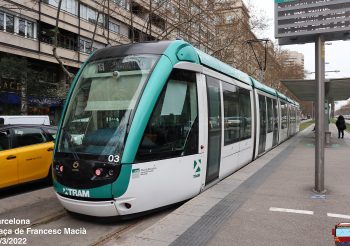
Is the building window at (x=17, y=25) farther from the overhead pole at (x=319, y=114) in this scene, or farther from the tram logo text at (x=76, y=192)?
the overhead pole at (x=319, y=114)

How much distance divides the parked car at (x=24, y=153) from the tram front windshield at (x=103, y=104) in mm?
2433

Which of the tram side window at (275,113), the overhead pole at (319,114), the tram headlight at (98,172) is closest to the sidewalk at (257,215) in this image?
the overhead pole at (319,114)

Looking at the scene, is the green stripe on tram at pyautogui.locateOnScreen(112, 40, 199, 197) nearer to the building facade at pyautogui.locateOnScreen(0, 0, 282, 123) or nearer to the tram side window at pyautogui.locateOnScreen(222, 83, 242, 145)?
the tram side window at pyautogui.locateOnScreen(222, 83, 242, 145)

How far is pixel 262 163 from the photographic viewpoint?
10953 mm

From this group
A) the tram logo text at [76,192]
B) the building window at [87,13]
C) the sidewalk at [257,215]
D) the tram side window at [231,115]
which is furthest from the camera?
the building window at [87,13]

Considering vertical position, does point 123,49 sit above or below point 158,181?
above

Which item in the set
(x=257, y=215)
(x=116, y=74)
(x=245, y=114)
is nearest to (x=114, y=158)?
(x=116, y=74)

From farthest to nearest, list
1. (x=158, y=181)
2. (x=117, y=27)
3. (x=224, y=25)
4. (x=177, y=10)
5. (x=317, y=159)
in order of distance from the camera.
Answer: (x=117, y=27) < (x=224, y=25) < (x=177, y=10) < (x=317, y=159) < (x=158, y=181)

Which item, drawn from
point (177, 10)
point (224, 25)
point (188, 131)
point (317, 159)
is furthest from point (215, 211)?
point (224, 25)

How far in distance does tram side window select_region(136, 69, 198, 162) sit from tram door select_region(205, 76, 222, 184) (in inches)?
28.3

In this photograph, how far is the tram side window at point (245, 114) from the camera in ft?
33.7

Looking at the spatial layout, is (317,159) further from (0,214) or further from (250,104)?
(0,214)

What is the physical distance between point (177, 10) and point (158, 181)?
14.2 m

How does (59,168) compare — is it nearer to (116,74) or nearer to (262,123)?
A: (116,74)
